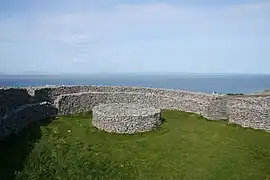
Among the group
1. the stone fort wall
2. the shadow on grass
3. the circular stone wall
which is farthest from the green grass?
the stone fort wall

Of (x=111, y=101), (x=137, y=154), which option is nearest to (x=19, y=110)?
(x=137, y=154)

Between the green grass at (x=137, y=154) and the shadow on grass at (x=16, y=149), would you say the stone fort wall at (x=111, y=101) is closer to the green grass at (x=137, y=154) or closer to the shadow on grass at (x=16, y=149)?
the shadow on grass at (x=16, y=149)

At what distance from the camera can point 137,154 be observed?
24.6 meters

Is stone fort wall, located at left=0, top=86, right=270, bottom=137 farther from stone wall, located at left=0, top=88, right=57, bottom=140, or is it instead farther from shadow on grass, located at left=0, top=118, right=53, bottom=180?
shadow on grass, located at left=0, top=118, right=53, bottom=180

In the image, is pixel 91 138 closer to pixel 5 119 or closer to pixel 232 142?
pixel 5 119

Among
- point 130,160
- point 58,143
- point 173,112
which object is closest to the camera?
point 130,160

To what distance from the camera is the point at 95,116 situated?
31.2 metres

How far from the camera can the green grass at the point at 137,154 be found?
70.3 feet

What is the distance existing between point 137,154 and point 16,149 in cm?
822

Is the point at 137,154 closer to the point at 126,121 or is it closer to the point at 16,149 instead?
the point at 126,121

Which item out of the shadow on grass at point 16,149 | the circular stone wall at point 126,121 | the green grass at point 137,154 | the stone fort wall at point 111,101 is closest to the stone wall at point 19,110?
the stone fort wall at point 111,101

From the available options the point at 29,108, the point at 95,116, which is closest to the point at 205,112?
the point at 95,116

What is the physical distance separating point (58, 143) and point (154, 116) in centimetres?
875

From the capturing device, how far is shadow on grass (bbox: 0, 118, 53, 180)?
69.8 feet
